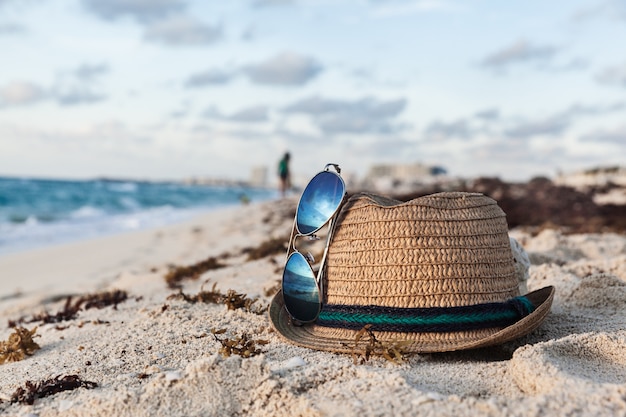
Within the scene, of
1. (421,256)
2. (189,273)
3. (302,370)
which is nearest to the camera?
(302,370)

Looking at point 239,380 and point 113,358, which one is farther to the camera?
point 113,358

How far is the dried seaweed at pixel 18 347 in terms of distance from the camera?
311 centimetres

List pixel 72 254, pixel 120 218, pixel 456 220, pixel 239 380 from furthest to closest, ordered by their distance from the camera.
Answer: pixel 120 218 → pixel 72 254 → pixel 456 220 → pixel 239 380

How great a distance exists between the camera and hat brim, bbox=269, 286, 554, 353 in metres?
2.47

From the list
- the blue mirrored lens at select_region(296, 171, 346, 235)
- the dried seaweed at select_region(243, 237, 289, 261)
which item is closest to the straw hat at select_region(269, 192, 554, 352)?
the blue mirrored lens at select_region(296, 171, 346, 235)

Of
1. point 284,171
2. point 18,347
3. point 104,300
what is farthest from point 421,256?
point 284,171

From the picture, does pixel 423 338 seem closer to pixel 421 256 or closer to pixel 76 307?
pixel 421 256

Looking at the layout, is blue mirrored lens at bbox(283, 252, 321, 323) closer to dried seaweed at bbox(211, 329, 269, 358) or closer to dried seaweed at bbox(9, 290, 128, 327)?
dried seaweed at bbox(211, 329, 269, 358)

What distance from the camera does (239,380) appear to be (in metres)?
2.26

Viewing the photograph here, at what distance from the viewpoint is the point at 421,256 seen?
102 inches

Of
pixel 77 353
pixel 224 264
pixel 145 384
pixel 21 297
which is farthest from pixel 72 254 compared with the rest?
pixel 145 384

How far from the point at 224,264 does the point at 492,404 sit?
15.3ft

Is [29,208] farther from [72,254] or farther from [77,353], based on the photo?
[77,353]

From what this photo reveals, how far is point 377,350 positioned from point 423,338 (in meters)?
0.23
